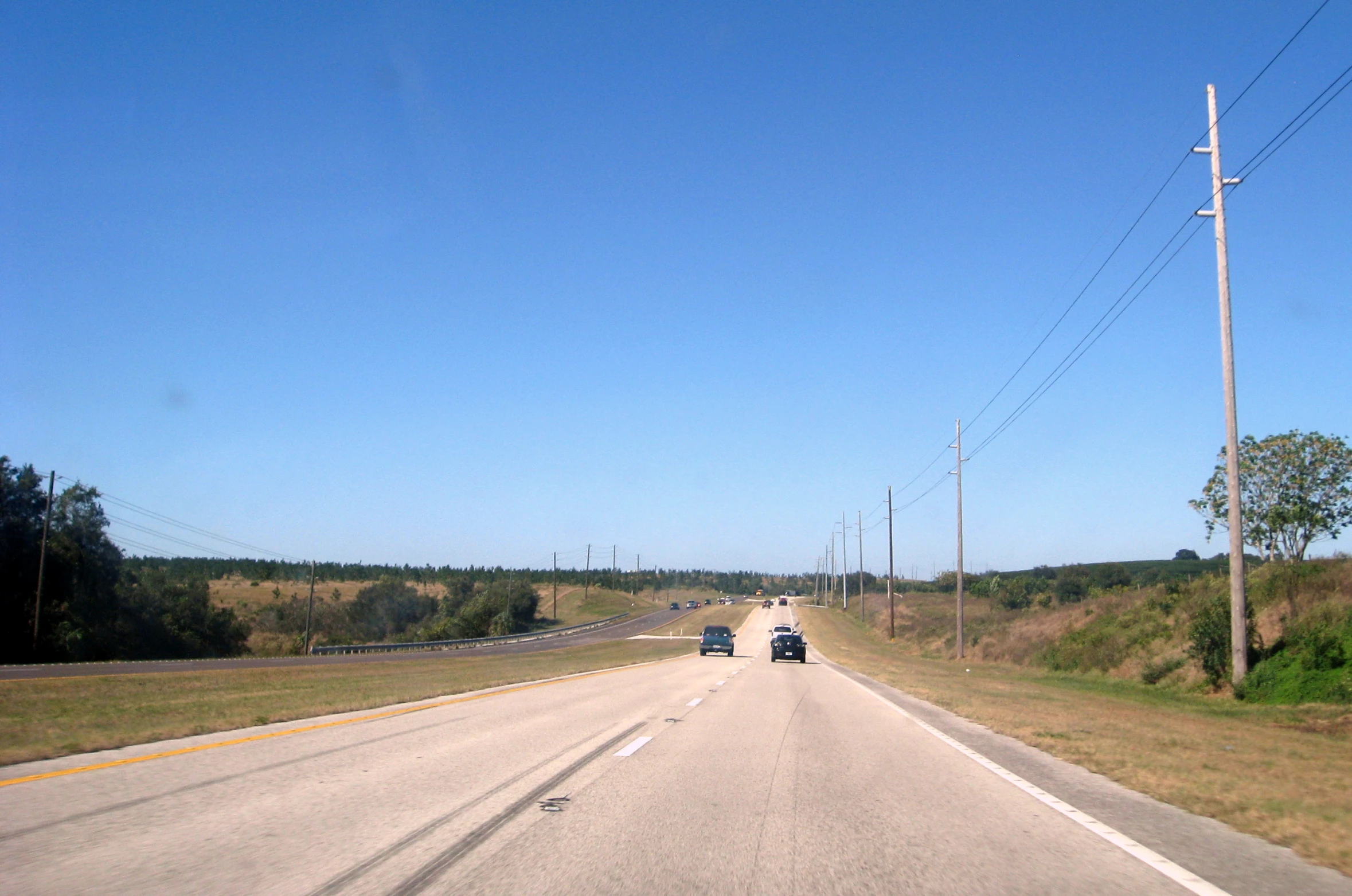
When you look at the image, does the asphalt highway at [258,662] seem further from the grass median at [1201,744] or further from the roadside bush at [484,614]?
the grass median at [1201,744]

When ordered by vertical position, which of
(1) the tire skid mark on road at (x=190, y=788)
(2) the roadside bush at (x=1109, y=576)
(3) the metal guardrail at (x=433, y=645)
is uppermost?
(2) the roadside bush at (x=1109, y=576)

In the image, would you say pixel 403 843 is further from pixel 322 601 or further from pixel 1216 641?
pixel 322 601

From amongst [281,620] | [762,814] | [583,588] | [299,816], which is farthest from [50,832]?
[583,588]

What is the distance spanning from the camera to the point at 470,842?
719cm

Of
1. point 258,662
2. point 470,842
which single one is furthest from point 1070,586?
point 470,842

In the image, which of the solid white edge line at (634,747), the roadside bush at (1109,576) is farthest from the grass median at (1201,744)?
the roadside bush at (1109,576)

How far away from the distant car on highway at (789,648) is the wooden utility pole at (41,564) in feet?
134

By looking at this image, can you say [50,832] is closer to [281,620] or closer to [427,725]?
[427,725]

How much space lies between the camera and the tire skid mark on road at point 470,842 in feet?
19.8

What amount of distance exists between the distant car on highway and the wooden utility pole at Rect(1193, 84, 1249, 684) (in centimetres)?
2211

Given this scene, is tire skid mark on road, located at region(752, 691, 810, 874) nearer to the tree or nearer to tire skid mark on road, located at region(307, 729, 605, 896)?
tire skid mark on road, located at region(307, 729, 605, 896)

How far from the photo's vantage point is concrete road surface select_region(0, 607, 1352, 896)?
631 cm

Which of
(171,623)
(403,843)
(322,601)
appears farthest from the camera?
(322,601)

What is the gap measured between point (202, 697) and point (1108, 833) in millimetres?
21689
